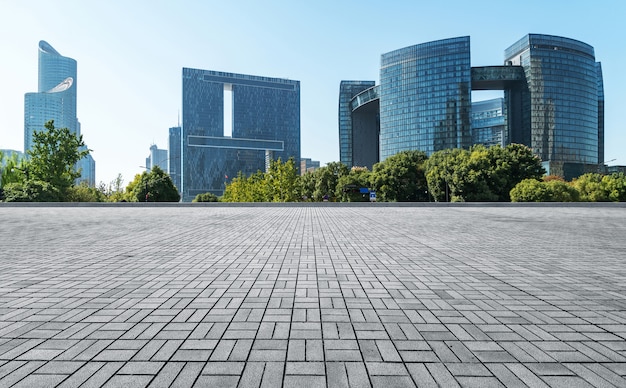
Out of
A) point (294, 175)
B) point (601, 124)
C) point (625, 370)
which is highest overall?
point (601, 124)

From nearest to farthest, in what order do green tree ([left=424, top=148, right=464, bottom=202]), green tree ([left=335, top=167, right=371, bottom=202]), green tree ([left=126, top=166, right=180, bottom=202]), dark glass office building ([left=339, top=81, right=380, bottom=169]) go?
green tree ([left=424, top=148, right=464, bottom=202]) < green tree ([left=126, top=166, right=180, bottom=202]) < green tree ([left=335, top=167, right=371, bottom=202]) < dark glass office building ([left=339, top=81, right=380, bottom=169])

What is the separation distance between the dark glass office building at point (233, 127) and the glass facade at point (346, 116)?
24.0m

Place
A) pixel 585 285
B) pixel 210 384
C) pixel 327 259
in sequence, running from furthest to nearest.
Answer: pixel 327 259 < pixel 585 285 < pixel 210 384

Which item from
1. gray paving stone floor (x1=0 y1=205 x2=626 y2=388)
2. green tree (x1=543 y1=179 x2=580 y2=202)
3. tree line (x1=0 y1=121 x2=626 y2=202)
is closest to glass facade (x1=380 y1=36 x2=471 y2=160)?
tree line (x1=0 y1=121 x2=626 y2=202)

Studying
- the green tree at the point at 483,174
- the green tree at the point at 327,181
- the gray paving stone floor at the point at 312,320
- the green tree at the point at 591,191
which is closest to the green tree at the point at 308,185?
the green tree at the point at 327,181

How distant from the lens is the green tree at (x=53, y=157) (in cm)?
3941

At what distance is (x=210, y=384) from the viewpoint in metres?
2.29

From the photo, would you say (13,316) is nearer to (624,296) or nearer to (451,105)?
(624,296)

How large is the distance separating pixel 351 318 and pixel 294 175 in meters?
49.0

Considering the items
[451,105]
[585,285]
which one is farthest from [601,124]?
[585,285]

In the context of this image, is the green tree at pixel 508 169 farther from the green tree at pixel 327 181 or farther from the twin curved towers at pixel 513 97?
the twin curved towers at pixel 513 97

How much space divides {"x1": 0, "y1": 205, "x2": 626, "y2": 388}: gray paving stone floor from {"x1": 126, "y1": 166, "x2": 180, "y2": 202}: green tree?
1931 inches

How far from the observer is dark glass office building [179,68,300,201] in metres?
159

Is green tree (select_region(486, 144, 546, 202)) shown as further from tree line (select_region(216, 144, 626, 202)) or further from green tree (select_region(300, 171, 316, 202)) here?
green tree (select_region(300, 171, 316, 202))
